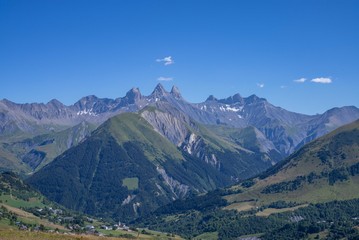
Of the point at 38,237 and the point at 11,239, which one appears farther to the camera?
the point at 38,237

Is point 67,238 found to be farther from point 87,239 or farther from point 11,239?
point 11,239

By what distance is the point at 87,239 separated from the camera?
260ft

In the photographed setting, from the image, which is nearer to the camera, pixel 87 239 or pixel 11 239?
pixel 11 239

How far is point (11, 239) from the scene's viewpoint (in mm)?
70438

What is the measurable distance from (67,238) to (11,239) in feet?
34.1

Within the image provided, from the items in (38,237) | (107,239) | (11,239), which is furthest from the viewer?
(107,239)

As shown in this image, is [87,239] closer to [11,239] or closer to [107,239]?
[107,239]

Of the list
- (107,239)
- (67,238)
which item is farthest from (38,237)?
(107,239)

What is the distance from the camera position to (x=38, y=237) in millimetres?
76812

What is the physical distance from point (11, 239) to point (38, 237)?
6.81 metres

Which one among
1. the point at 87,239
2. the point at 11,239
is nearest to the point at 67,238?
the point at 87,239

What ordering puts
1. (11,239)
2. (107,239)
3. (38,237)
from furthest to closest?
(107,239) < (38,237) < (11,239)

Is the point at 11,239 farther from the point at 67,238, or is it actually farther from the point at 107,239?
the point at 107,239

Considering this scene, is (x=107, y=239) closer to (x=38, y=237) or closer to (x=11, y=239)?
(x=38, y=237)
